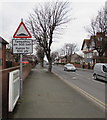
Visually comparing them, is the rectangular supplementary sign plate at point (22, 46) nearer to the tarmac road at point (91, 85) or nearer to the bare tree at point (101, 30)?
the tarmac road at point (91, 85)

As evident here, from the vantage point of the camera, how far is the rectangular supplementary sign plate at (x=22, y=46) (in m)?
6.26

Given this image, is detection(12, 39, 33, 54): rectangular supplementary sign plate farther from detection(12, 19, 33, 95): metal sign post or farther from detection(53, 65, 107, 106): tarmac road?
detection(53, 65, 107, 106): tarmac road

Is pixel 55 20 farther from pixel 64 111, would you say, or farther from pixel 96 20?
pixel 64 111

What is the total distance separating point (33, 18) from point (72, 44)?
6131 centimetres

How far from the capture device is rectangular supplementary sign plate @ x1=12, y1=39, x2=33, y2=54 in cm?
626

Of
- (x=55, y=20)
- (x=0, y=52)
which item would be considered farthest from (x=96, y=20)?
(x=0, y=52)

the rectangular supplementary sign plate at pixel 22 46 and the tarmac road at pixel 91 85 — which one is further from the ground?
the rectangular supplementary sign plate at pixel 22 46

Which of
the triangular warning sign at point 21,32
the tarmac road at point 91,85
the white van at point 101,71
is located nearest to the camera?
the triangular warning sign at point 21,32

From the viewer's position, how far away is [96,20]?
33.1m

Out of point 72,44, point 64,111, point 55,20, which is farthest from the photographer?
point 72,44

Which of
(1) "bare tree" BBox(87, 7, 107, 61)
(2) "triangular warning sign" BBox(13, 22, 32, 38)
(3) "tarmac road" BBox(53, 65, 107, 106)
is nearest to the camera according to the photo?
(2) "triangular warning sign" BBox(13, 22, 32, 38)

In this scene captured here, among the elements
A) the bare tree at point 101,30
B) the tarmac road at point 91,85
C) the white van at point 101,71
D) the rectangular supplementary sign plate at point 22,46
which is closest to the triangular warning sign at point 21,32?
the rectangular supplementary sign plate at point 22,46

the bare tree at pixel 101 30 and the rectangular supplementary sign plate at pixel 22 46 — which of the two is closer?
the rectangular supplementary sign plate at pixel 22 46

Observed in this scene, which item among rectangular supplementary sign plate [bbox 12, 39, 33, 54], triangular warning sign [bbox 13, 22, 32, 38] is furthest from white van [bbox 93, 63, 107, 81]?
triangular warning sign [bbox 13, 22, 32, 38]
